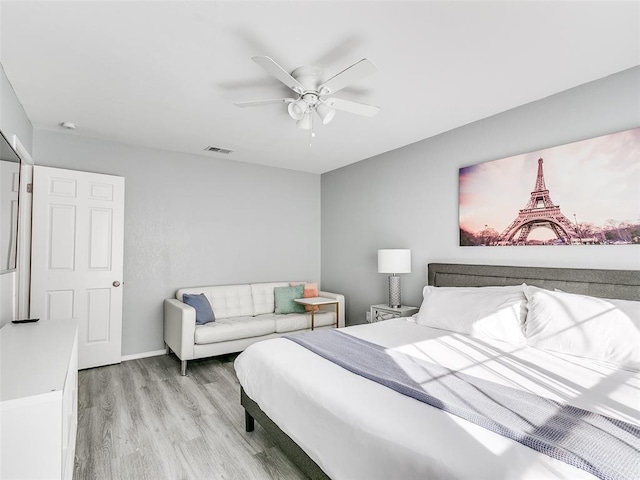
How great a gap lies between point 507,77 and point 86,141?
430cm

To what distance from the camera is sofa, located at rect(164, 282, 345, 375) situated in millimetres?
3689

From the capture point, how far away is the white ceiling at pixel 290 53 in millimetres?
1854

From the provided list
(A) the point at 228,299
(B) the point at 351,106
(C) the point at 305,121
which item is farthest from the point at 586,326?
(A) the point at 228,299

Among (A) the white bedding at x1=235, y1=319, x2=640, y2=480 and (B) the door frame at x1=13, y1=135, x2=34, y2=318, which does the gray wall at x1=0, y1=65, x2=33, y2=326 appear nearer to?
(B) the door frame at x1=13, y1=135, x2=34, y2=318

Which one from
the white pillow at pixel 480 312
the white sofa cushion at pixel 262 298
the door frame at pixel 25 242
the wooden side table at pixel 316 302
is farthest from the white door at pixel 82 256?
the white pillow at pixel 480 312

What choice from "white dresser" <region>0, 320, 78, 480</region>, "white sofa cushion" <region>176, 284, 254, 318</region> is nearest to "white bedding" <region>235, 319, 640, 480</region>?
"white dresser" <region>0, 320, 78, 480</region>

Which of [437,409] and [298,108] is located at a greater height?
[298,108]

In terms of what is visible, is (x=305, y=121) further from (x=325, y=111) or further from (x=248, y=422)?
(x=248, y=422)

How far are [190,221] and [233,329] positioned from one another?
62.6 inches

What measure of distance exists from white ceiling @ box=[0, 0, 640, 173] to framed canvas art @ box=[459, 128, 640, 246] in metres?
0.53

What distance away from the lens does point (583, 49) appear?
7.16 ft

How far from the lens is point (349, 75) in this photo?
7.00ft

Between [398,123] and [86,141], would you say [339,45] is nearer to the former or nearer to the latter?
[398,123]

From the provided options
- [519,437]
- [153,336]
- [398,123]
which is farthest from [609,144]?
[153,336]
